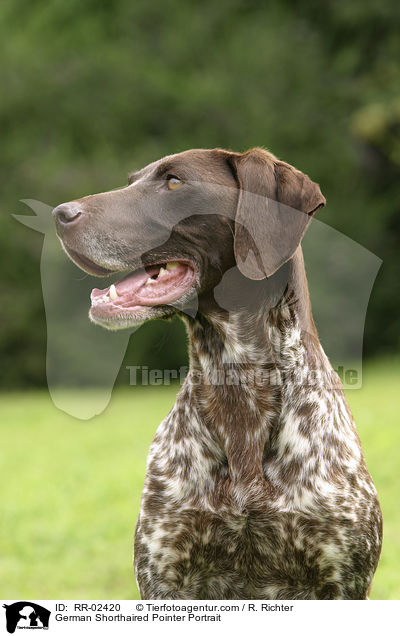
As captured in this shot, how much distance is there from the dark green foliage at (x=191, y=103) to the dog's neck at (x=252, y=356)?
10466 millimetres

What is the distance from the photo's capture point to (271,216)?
310 cm

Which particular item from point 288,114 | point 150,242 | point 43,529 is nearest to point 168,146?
point 288,114

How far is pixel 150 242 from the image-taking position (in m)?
3.22

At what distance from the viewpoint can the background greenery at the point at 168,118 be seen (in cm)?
1266

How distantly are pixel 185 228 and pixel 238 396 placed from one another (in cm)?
70

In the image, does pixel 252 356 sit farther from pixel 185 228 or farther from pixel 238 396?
pixel 185 228

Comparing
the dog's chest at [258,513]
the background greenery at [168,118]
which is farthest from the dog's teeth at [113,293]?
the background greenery at [168,118]

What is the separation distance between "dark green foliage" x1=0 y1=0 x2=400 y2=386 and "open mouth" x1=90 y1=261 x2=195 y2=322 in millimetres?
10408

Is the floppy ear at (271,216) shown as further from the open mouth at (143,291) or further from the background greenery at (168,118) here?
the background greenery at (168,118)
